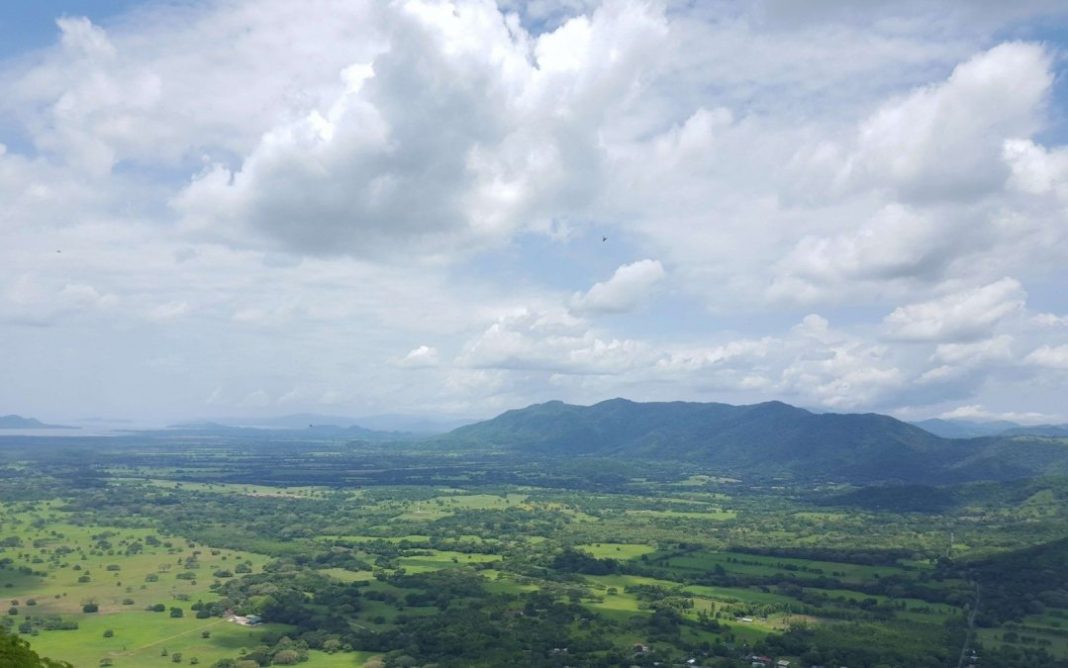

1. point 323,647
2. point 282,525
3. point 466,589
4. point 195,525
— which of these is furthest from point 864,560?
point 195,525

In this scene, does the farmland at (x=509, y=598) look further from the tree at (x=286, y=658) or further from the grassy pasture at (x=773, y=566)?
the grassy pasture at (x=773, y=566)

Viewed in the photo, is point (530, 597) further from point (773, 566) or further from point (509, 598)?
point (773, 566)

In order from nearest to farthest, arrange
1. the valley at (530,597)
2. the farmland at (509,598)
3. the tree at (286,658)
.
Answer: the tree at (286,658) → the valley at (530,597) → the farmland at (509,598)

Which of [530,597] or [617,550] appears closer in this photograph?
[530,597]

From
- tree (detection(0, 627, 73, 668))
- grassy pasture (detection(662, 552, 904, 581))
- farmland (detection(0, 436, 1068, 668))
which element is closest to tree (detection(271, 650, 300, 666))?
farmland (detection(0, 436, 1068, 668))

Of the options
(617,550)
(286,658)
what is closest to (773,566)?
(617,550)

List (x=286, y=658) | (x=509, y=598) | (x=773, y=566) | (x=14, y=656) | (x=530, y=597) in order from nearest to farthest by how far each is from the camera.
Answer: (x=14, y=656), (x=286, y=658), (x=509, y=598), (x=530, y=597), (x=773, y=566)

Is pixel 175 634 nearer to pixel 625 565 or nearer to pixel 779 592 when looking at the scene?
pixel 625 565

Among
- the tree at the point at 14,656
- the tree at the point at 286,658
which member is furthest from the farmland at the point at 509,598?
the tree at the point at 14,656

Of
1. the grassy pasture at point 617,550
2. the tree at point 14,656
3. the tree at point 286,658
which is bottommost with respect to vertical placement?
the tree at point 286,658

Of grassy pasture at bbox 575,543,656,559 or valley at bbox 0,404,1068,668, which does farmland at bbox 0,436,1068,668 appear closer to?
valley at bbox 0,404,1068,668

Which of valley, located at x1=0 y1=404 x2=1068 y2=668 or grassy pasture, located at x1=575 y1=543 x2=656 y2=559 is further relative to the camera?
grassy pasture, located at x1=575 y1=543 x2=656 y2=559

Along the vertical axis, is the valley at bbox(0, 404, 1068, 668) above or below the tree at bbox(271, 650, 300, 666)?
above
